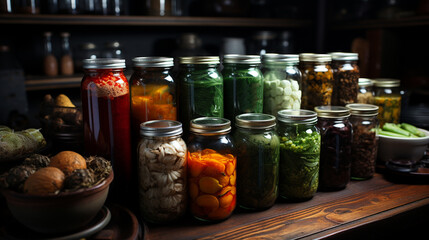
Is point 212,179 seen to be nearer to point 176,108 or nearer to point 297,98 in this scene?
point 176,108

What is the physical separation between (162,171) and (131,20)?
1.64 meters

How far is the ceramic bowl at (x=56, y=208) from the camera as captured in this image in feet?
2.27

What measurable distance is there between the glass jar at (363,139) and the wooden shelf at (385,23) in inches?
51.6

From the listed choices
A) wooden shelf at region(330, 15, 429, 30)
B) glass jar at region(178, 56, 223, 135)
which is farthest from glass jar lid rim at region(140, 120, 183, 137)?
wooden shelf at region(330, 15, 429, 30)

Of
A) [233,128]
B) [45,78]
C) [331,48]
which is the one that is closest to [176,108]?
[233,128]

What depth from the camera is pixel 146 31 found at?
2701 mm

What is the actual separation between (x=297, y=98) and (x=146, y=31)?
1.88 m

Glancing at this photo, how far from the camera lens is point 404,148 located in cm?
123

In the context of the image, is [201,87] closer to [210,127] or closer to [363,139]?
[210,127]

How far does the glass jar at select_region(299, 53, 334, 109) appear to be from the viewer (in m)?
1.13

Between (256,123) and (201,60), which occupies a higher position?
(201,60)

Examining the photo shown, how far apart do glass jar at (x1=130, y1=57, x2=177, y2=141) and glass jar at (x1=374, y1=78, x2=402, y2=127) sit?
32.2 inches

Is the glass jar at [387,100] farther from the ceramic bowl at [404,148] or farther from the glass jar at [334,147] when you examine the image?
the glass jar at [334,147]


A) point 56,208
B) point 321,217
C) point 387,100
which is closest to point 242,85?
point 321,217
